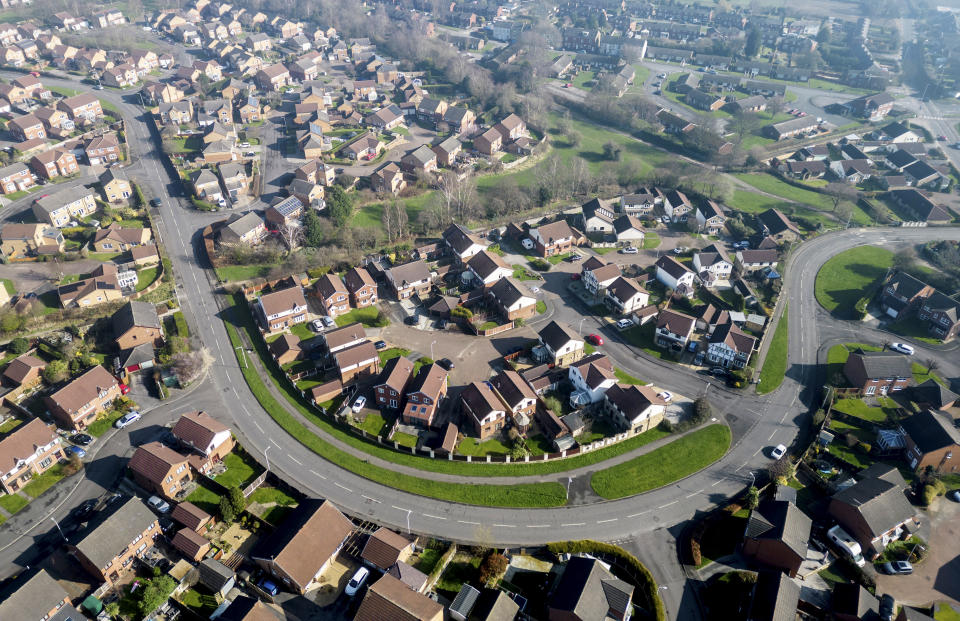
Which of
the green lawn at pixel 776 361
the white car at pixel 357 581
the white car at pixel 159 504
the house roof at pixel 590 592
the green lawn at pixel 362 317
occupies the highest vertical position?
the house roof at pixel 590 592

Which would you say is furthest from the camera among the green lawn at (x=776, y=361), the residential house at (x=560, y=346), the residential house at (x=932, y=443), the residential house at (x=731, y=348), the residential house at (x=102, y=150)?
the residential house at (x=102, y=150)

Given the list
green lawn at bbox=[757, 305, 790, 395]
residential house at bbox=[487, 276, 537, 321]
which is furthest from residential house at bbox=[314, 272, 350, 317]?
green lawn at bbox=[757, 305, 790, 395]

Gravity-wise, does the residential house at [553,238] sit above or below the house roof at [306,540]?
above

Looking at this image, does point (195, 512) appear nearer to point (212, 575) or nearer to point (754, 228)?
point (212, 575)

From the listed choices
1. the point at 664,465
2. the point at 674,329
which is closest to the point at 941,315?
the point at 674,329

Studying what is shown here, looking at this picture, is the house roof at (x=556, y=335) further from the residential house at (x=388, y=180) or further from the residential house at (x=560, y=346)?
the residential house at (x=388, y=180)

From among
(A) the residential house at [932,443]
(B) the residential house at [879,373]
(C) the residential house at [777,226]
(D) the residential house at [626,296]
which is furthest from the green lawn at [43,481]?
(C) the residential house at [777,226]

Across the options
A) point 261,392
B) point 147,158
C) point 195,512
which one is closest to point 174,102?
point 147,158
